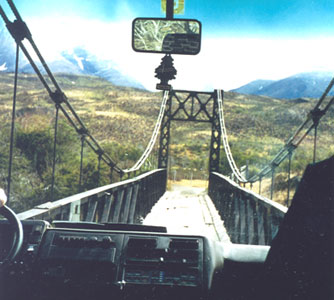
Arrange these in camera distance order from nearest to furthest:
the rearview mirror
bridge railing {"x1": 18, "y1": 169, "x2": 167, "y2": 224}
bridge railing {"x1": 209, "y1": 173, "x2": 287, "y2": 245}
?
bridge railing {"x1": 18, "y1": 169, "x2": 167, "y2": 224}
the rearview mirror
bridge railing {"x1": 209, "y1": 173, "x2": 287, "y2": 245}

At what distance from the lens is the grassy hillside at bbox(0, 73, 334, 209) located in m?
18.8

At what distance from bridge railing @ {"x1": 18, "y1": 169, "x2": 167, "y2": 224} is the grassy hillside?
624 centimetres

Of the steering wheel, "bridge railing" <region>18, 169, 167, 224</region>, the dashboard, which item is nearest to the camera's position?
the steering wheel

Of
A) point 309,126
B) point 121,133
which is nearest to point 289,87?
point 121,133

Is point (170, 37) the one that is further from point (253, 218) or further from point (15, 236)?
point (253, 218)

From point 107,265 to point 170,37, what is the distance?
2.20 meters

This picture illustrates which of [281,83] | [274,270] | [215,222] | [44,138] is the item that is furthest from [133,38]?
[281,83]

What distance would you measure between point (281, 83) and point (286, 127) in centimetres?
14274

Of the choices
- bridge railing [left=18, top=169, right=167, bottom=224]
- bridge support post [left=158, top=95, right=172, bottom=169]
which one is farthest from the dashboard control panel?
bridge support post [left=158, top=95, right=172, bottom=169]

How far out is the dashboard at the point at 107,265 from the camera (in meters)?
2.15

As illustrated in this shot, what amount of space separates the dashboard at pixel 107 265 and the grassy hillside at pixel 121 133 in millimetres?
12501

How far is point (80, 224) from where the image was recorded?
2.44 meters

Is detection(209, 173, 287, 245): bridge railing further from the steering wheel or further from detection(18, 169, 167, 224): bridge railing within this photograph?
the steering wheel

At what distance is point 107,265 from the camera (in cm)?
220
